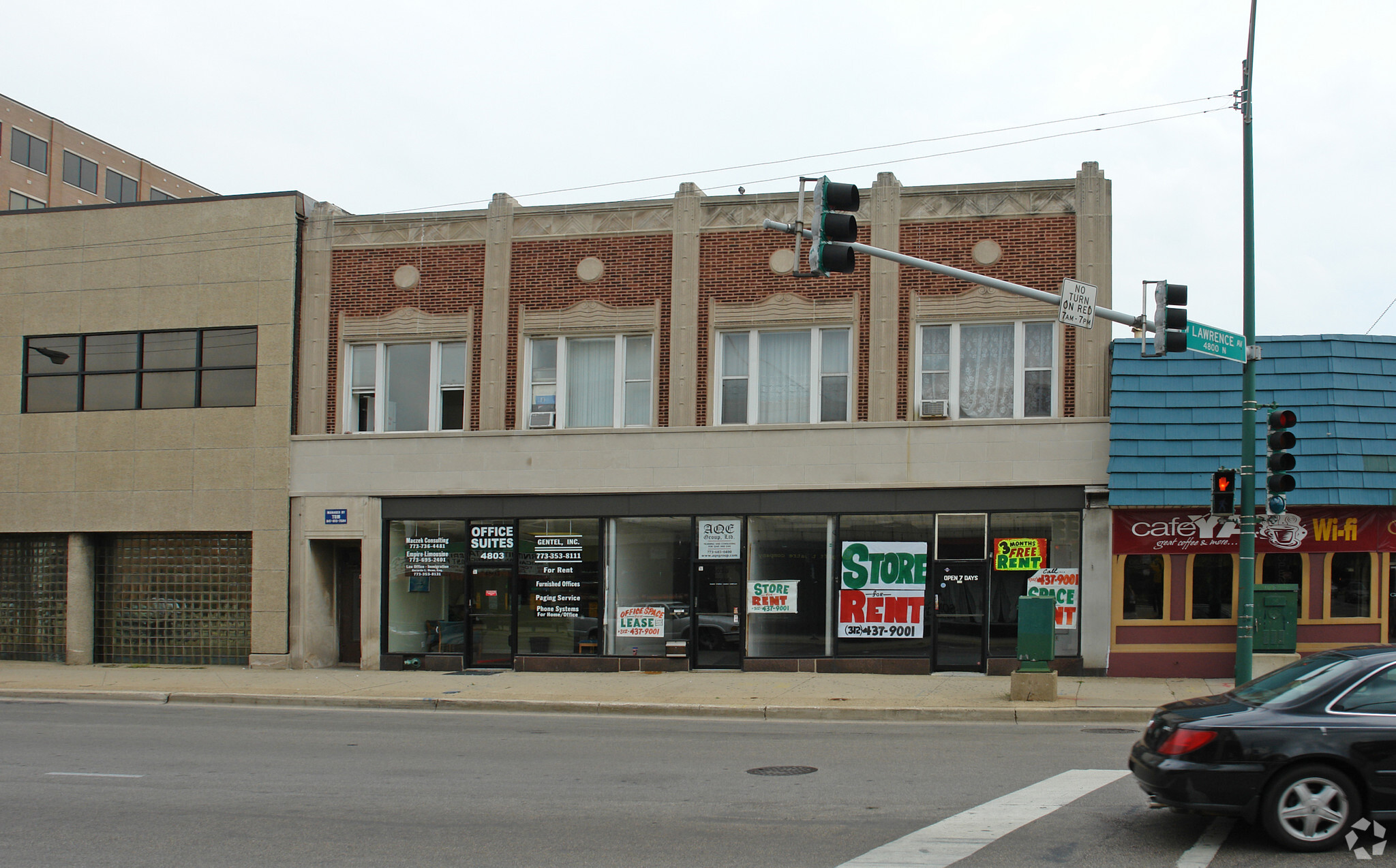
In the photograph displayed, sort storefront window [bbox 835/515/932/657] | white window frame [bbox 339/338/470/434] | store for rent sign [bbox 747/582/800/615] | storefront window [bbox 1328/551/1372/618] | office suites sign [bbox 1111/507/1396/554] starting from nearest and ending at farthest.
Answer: office suites sign [bbox 1111/507/1396/554] → storefront window [bbox 1328/551/1372/618] → storefront window [bbox 835/515/932/657] → store for rent sign [bbox 747/582/800/615] → white window frame [bbox 339/338/470/434]

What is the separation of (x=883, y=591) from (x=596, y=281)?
24.3 feet

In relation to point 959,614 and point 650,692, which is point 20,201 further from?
point 959,614

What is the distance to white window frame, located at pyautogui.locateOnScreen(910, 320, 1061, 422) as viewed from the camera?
19609mm

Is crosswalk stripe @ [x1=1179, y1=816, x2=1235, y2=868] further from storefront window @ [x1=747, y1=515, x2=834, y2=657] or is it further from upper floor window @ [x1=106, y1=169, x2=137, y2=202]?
upper floor window @ [x1=106, y1=169, x2=137, y2=202]

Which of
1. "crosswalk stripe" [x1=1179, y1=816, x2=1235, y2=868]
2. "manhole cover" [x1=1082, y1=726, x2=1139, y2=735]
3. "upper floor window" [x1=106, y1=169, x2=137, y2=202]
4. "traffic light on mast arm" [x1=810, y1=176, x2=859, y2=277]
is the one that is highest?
"upper floor window" [x1=106, y1=169, x2=137, y2=202]

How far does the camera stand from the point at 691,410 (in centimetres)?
2066

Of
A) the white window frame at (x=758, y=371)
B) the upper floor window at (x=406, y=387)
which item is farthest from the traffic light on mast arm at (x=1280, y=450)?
the upper floor window at (x=406, y=387)

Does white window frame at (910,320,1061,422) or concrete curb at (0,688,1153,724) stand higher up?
white window frame at (910,320,1061,422)

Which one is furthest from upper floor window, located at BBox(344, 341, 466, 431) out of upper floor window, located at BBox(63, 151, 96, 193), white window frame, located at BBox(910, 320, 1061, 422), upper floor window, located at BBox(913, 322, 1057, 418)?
upper floor window, located at BBox(63, 151, 96, 193)

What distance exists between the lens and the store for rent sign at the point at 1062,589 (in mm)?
19266

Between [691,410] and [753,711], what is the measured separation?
6159mm

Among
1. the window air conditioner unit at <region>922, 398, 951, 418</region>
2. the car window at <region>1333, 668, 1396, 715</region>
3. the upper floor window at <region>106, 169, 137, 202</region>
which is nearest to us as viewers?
the car window at <region>1333, 668, 1396, 715</region>

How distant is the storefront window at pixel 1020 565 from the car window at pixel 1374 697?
38.4ft

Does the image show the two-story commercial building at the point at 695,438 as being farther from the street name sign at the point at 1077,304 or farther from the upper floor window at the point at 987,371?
the street name sign at the point at 1077,304
